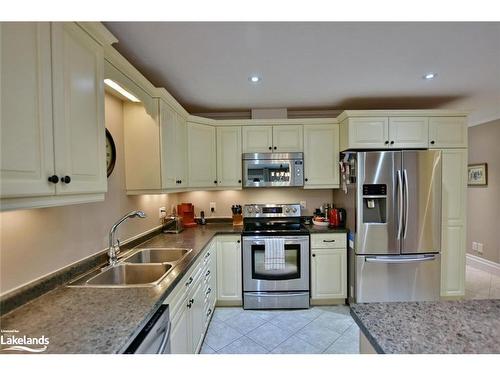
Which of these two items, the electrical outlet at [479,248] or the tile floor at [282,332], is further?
the electrical outlet at [479,248]

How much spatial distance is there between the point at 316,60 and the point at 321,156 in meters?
1.32

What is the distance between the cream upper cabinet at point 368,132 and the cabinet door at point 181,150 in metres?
1.91

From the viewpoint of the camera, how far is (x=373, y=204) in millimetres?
2561

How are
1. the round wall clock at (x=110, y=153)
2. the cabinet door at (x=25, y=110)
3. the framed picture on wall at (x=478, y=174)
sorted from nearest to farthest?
the cabinet door at (x=25, y=110) < the round wall clock at (x=110, y=153) < the framed picture on wall at (x=478, y=174)

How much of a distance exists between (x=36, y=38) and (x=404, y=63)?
2.45m

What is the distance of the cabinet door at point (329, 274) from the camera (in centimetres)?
275

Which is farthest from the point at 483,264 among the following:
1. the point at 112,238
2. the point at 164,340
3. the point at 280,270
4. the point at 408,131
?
the point at 112,238

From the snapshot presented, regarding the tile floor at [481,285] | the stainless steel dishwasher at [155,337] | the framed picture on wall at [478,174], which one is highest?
the framed picture on wall at [478,174]

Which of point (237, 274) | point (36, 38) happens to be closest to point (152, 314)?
point (36, 38)

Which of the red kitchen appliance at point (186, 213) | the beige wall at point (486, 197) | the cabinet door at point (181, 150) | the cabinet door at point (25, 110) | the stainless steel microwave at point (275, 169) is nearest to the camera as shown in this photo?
the cabinet door at point (25, 110)

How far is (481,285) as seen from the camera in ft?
10.8

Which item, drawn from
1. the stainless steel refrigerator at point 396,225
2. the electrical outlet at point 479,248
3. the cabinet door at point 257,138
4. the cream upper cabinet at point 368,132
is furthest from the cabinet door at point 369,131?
the electrical outlet at point 479,248

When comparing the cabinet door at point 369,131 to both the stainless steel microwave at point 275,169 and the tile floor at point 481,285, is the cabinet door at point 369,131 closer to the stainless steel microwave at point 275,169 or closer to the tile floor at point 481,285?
the stainless steel microwave at point 275,169
